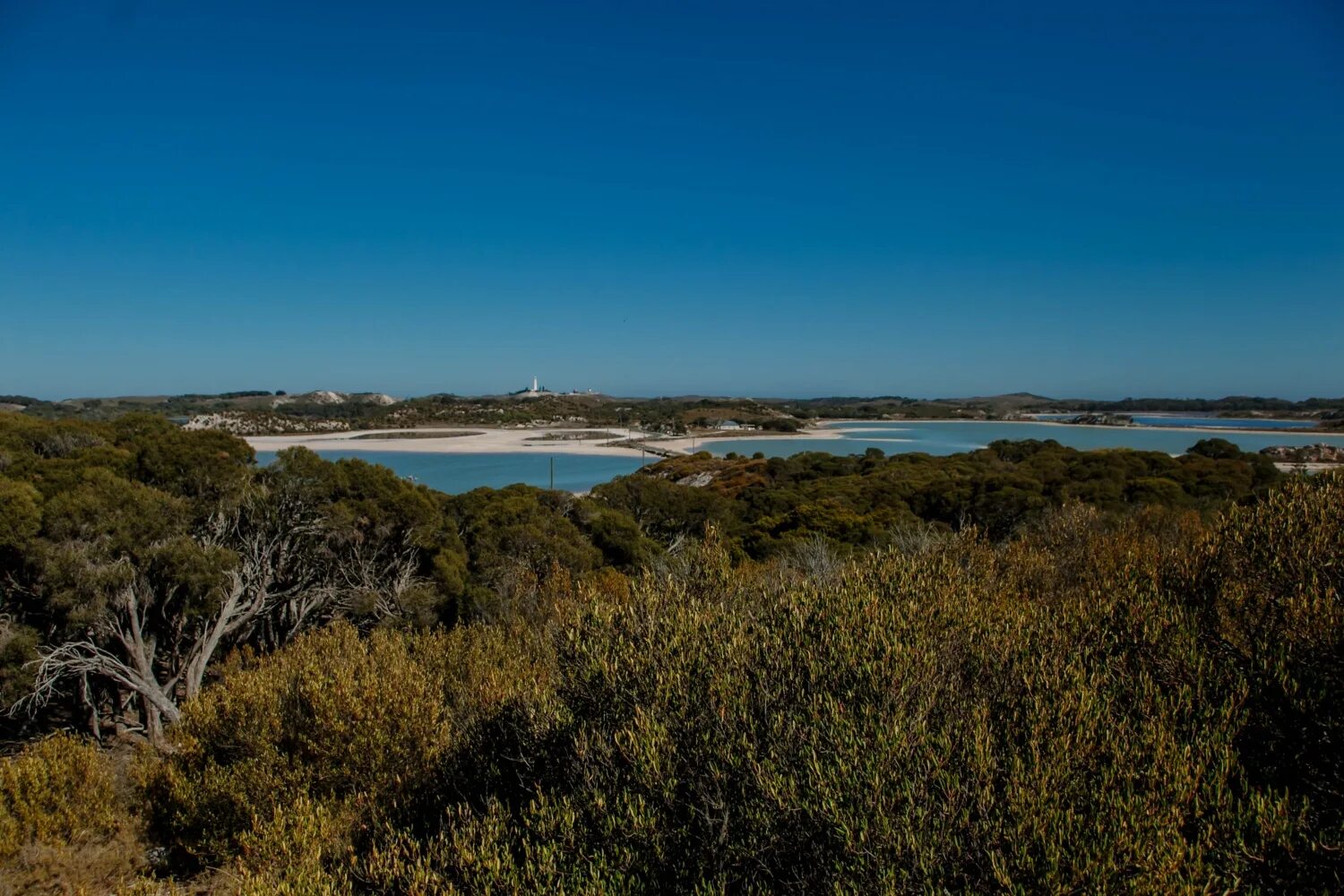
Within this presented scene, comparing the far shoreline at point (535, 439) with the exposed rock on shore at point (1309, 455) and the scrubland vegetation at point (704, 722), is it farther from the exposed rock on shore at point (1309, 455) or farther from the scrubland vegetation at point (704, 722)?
the scrubland vegetation at point (704, 722)

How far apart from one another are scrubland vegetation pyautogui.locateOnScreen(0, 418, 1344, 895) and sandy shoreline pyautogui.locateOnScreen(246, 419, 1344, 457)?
62.9 m

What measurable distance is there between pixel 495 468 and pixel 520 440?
34194 mm

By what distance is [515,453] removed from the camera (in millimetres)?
76688

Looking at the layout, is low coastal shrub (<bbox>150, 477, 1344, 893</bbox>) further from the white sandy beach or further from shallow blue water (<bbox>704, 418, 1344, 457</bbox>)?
the white sandy beach

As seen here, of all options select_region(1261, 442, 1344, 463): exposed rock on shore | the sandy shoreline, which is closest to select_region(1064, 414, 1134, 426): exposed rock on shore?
the sandy shoreline

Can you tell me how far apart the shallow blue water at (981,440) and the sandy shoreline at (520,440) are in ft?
8.05

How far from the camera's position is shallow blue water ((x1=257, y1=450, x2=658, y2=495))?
5112cm

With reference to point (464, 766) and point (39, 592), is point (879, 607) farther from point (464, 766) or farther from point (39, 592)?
point (39, 592)

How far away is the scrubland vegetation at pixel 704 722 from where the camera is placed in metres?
4.45

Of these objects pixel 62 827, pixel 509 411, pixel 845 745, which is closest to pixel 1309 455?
pixel 845 745

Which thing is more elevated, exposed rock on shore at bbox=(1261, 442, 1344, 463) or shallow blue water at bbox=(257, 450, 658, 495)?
exposed rock on shore at bbox=(1261, 442, 1344, 463)

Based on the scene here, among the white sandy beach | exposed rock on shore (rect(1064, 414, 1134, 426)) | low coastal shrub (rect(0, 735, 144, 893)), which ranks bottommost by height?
low coastal shrub (rect(0, 735, 144, 893))

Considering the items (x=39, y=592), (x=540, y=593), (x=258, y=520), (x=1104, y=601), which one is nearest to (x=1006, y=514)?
(x=540, y=593)

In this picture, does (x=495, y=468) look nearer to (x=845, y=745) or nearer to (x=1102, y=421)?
(x=845, y=745)
